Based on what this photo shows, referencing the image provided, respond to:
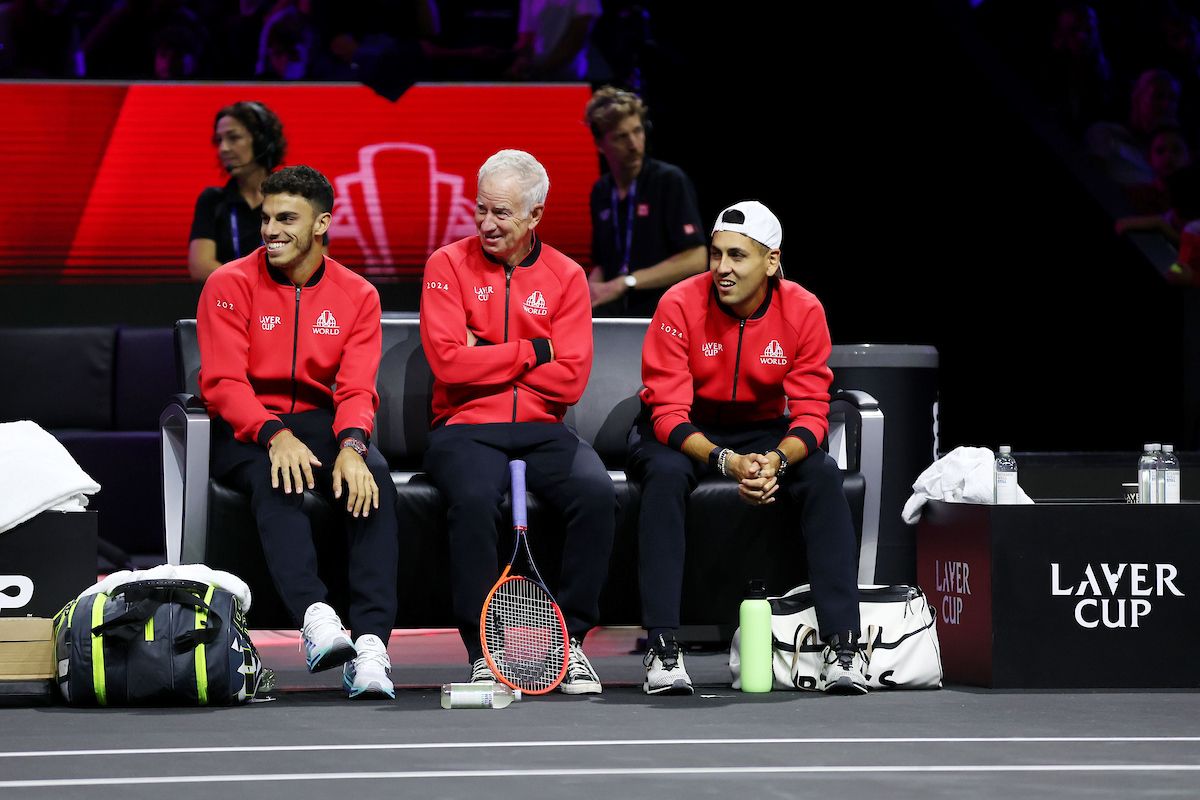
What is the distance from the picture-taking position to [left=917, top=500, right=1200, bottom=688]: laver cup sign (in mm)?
4188

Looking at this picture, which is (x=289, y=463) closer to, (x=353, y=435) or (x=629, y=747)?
(x=353, y=435)

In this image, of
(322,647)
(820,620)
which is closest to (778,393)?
(820,620)

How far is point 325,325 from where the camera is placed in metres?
4.42

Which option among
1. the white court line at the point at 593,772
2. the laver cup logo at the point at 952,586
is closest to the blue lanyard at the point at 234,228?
the laver cup logo at the point at 952,586

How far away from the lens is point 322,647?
3.85m

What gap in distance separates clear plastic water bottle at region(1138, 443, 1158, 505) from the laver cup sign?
138mm

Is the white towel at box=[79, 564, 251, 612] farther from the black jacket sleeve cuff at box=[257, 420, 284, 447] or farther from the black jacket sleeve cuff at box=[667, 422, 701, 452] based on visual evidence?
the black jacket sleeve cuff at box=[667, 422, 701, 452]

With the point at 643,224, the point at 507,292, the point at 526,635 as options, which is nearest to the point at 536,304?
the point at 507,292

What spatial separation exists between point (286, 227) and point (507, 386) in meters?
0.70

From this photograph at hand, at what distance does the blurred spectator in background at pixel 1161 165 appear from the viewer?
8883 mm

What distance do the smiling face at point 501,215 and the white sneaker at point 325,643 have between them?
1.14 meters

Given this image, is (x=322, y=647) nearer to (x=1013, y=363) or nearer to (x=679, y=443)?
(x=679, y=443)

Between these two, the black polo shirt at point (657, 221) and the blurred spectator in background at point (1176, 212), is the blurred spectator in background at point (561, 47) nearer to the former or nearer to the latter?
the black polo shirt at point (657, 221)

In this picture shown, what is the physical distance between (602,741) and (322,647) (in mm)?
841
